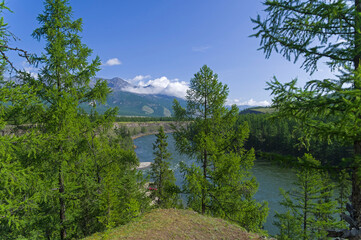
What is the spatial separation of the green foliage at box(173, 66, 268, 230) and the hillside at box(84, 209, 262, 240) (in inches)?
43.0

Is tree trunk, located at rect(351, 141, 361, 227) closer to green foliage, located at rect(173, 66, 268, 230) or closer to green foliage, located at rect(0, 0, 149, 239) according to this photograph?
green foliage, located at rect(173, 66, 268, 230)

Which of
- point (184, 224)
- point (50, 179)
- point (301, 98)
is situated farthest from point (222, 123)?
point (50, 179)

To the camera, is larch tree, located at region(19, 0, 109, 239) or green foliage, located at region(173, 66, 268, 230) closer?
larch tree, located at region(19, 0, 109, 239)

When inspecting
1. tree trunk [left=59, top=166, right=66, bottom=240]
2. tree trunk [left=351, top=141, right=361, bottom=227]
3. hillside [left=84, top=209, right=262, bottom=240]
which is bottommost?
hillside [left=84, top=209, right=262, bottom=240]

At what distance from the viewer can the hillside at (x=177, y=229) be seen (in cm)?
826

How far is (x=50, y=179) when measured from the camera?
7.20m

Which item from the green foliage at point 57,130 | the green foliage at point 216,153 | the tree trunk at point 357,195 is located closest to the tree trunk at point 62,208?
the green foliage at point 57,130

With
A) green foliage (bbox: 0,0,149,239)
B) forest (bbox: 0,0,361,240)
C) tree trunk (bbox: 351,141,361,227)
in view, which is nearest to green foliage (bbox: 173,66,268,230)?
forest (bbox: 0,0,361,240)

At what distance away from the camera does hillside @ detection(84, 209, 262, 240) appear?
8.26 m

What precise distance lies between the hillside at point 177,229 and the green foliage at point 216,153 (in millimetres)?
1093

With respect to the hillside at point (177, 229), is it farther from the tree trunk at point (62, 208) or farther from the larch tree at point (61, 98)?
the larch tree at point (61, 98)

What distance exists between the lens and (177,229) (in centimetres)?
888

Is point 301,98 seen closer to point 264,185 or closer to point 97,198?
point 97,198

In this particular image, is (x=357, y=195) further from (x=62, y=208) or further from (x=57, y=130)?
(x=62, y=208)
